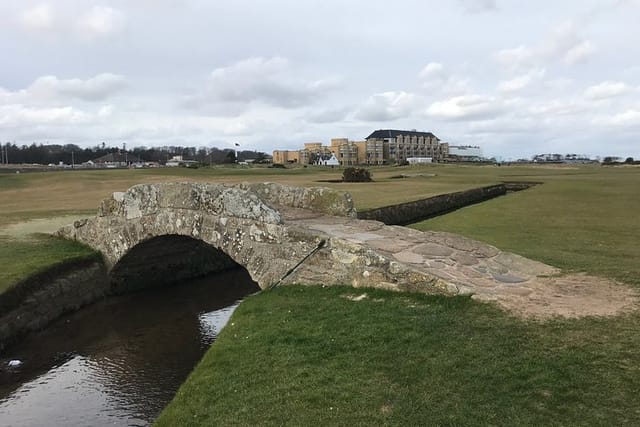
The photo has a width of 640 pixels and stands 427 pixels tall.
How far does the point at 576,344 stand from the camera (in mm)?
6898

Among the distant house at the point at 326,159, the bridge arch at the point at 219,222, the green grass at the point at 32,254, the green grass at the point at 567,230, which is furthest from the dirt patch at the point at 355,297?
the distant house at the point at 326,159

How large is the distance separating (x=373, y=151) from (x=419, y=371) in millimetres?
169616

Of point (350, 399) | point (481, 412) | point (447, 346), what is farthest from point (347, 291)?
point (481, 412)

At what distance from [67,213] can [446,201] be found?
25993 millimetres

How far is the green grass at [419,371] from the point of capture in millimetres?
5820

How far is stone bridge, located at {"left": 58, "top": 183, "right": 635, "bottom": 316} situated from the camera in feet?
31.2

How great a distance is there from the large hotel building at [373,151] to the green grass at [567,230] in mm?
132333

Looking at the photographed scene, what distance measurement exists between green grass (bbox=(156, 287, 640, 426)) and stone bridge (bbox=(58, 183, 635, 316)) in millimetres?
878

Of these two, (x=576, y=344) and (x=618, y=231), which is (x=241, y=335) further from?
(x=618, y=231)

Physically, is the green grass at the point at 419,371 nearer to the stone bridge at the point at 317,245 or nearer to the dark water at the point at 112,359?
the stone bridge at the point at 317,245

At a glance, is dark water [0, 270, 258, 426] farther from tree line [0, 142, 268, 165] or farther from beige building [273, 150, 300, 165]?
beige building [273, 150, 300, 165]

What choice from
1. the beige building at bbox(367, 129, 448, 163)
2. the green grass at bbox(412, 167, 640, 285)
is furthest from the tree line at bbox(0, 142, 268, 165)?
the green grass at bbox(412, 167, 640, 285)

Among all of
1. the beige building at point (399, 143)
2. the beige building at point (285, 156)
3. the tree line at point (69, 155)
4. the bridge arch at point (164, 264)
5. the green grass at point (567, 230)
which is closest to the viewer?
the green grass at point (567, 230)

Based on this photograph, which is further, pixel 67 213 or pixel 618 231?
pixel 67 213
